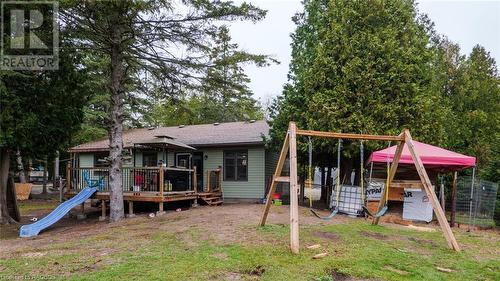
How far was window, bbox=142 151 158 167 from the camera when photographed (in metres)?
18.7

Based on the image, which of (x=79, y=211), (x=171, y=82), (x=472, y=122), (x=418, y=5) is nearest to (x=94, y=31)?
(x=171, y=82)

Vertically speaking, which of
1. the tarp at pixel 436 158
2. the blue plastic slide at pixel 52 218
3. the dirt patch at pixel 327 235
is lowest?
the blue plastic slide at pixel 52 218

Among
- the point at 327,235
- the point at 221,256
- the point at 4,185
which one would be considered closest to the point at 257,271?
the point at 221,256

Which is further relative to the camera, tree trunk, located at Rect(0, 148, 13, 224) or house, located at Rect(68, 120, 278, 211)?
house, located at Rect(68, 120, 278, 211)

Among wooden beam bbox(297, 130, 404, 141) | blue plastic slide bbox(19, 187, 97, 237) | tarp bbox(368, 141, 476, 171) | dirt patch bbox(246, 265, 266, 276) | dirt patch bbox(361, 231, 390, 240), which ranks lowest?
blue plastic slide bbox(19, 187, 97, 237)

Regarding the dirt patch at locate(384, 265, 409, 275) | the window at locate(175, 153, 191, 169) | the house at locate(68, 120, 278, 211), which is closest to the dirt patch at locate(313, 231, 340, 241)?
the dirt patch at locate(384, 265, 409, 275)

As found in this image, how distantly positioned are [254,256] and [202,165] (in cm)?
1242

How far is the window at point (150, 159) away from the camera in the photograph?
18.7m

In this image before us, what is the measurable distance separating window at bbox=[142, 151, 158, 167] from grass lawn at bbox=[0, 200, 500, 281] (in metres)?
10.4

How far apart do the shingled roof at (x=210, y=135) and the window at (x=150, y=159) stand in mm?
769

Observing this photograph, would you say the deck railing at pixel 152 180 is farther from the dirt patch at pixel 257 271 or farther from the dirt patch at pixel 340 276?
the dirt patch at pixel 340 276

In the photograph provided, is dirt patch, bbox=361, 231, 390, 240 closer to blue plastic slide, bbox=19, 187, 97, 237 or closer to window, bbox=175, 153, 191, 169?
blue plastic slide, bbox=19, 187, 97, 237

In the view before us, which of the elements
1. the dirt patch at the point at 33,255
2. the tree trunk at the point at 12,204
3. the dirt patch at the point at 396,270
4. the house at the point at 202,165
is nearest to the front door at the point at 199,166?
the house at the point at 202,165

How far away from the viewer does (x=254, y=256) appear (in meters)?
5.64
